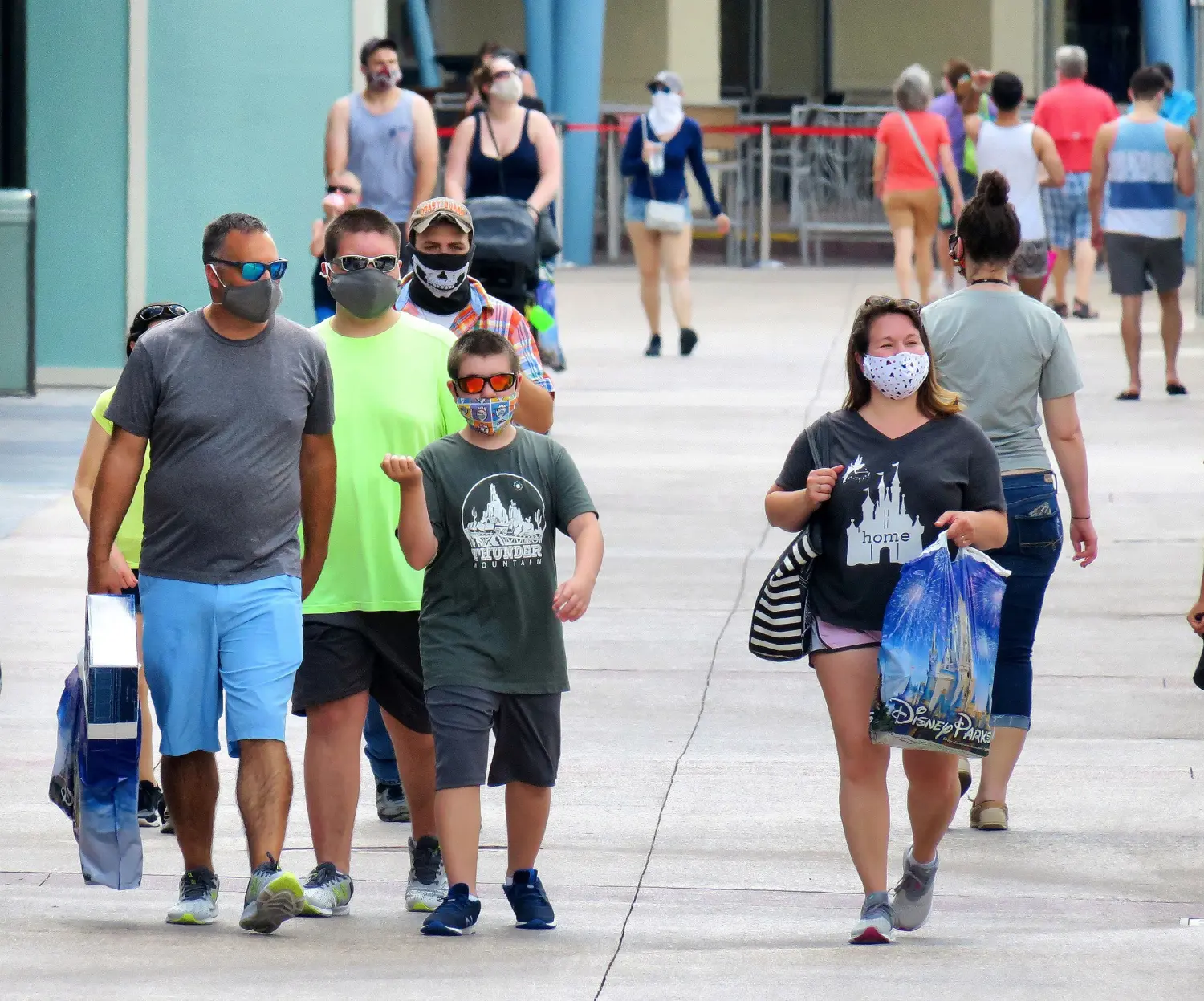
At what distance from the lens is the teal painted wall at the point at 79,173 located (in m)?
14.9

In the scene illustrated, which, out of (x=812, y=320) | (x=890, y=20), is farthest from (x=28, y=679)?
(x=890, y=20)

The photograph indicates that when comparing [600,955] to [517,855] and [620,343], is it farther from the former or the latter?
[620,343]

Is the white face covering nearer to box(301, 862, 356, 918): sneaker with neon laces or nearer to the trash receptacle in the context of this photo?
the trash receptacle

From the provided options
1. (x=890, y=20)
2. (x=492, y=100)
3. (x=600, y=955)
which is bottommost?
(x=600, y=955)

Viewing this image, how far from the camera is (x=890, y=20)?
114ft

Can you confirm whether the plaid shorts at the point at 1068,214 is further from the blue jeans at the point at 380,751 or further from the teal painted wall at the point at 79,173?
the blue jeans at the point at 380,751

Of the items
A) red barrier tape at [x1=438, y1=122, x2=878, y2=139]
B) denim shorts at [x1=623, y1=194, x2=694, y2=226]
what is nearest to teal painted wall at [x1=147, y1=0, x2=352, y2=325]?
denim shorts at [x1=623, y1=194, x2=694, y2=226]

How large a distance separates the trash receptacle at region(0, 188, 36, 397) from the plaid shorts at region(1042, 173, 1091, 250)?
8722 millimetres

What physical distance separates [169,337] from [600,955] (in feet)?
5.83

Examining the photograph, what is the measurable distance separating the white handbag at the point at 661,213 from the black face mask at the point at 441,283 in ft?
31.9

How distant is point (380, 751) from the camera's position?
269 inches

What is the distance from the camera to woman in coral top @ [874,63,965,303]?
57.5ft

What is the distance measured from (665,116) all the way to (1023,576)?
1015cm

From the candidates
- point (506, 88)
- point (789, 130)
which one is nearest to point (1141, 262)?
point (506, 88)
